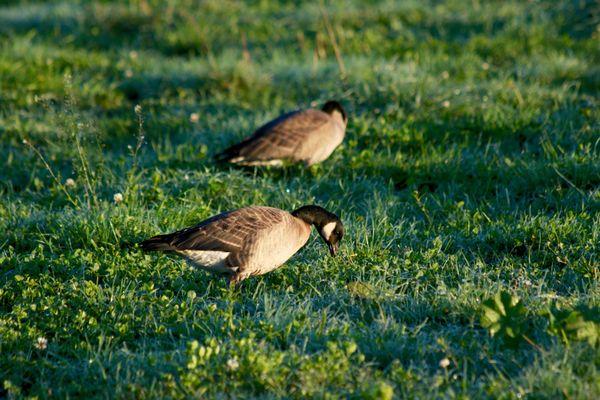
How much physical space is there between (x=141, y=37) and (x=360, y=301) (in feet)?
25.8

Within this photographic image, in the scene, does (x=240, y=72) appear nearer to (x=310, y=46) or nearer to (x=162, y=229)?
(x=310, y=46)

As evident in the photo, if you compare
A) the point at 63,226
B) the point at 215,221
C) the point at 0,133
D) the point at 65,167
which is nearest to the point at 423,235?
the point at 215,221

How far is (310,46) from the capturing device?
35.9ft

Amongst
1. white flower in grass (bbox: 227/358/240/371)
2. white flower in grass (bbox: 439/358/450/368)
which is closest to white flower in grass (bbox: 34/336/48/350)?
white flower in grass (bbox: 227/358/240/371)

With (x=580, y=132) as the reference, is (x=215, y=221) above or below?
above

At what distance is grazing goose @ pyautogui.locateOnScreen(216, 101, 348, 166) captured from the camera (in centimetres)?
716

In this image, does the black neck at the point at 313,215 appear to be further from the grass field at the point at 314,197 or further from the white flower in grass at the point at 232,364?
the white flower in grass at the point at 232,364

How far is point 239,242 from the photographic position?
508cm

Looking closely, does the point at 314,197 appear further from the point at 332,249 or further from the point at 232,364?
the point at 232,364

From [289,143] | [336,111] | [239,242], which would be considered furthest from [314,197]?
[239,242]

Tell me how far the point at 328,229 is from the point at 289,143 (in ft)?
6.34

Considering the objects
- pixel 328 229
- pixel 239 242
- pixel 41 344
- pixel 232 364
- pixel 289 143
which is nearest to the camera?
pixel 232 364

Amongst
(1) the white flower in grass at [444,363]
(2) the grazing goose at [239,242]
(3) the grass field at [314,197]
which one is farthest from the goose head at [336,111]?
(1) the white flower in grass at [444,363]

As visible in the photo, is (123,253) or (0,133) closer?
(123,253)
